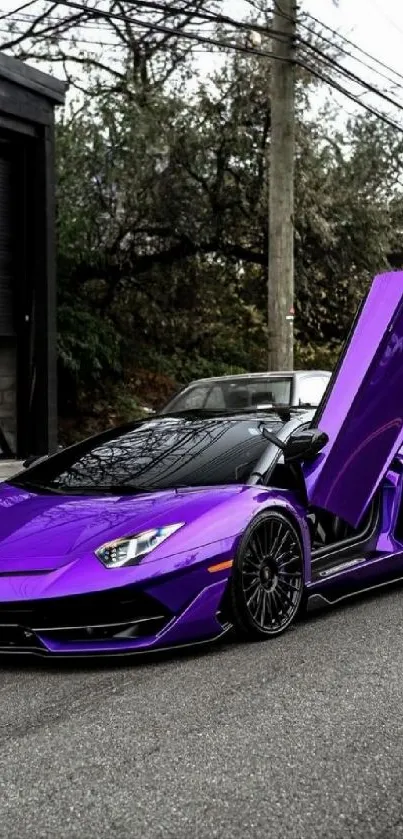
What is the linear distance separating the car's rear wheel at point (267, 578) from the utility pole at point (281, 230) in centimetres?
930

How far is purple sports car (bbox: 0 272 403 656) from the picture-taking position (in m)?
5.16

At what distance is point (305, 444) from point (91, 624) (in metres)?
1.70

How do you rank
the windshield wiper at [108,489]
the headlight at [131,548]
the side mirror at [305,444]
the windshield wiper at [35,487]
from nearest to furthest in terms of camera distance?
1. the headlight at [131,548]
2. the windshield wiper at [108,489]
3. the side mirror at [305,444]
4. the windshield wiper at [35,487]

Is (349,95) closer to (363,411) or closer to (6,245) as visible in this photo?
(6,245)

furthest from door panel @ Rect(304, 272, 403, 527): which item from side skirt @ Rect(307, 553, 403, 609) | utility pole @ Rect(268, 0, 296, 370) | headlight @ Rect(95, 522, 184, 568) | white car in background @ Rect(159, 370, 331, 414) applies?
utility pole @ Rect(268, 0, 296, 370)

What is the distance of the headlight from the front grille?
0.59ft

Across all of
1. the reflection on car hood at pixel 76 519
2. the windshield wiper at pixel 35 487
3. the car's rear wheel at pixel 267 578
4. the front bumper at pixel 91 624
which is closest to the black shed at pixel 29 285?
the windshield wiper at pixel 35 487

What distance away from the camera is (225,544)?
5.50 m

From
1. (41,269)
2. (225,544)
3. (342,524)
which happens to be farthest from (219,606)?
(41,269)

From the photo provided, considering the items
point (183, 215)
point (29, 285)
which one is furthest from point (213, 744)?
point (183, 215)

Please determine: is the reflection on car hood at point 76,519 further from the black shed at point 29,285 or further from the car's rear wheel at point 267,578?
the black shed at point 29,285

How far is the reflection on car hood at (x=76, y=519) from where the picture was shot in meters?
5.33

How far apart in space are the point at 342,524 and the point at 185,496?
4.50 ft

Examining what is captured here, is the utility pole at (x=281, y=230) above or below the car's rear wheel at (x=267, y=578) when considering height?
above
